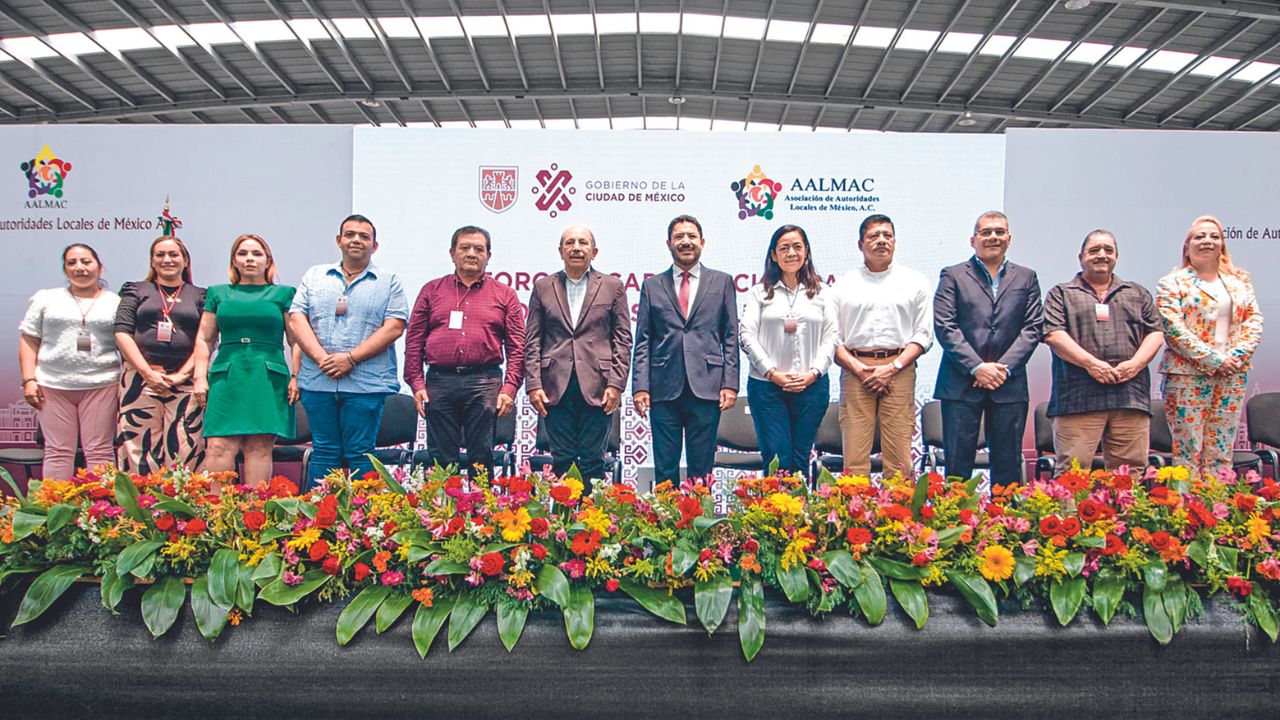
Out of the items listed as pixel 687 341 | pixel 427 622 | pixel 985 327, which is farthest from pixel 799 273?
pixel 427 622

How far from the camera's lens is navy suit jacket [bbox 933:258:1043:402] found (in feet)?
11.3

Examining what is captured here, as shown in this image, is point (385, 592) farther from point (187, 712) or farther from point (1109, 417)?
point (1109, 417)

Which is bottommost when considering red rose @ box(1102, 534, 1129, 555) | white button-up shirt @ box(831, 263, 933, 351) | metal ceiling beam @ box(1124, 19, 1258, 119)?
red rose @ box(1102, 534, 1129, 555)

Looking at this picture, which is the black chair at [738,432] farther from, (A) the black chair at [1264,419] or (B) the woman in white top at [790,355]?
(A) the black chair at [1264,419]

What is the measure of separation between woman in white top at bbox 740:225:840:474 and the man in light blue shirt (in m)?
1.50

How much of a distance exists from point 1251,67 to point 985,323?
8024 mm

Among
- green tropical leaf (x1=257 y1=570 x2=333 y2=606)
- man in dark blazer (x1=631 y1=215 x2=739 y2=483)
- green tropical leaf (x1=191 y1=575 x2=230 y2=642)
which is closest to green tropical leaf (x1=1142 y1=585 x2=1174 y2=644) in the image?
green tropical leaf (x1=257 y1=570 x2=333 y2=606)

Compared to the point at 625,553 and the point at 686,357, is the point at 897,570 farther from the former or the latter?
the point at 686,357

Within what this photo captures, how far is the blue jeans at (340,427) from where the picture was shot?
11.0 feet

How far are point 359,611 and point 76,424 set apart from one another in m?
2.85

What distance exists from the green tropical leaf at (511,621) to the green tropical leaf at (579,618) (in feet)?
0.26

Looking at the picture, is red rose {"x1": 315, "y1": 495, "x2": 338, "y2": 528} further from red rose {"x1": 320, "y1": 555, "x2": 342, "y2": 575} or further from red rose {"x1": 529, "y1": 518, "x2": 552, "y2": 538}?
red rose {"x1": 529, "y1": 518, "x2": 552, "y2": 538}

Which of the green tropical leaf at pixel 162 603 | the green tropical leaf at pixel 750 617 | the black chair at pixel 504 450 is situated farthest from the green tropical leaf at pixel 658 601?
the black chair at pixel 504 450

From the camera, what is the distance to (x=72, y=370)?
3.59m
